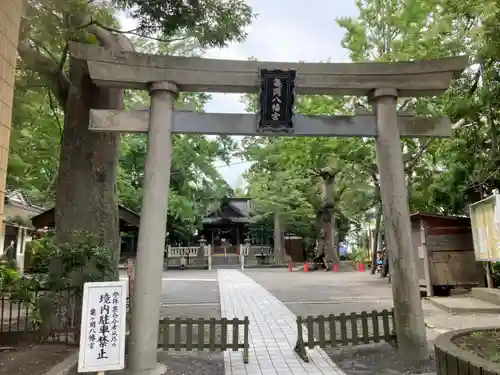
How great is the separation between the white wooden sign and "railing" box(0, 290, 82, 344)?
218 cm

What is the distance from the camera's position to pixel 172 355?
6.62 meters

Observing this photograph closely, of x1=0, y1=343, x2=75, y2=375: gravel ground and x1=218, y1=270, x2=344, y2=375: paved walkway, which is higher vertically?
x1=0, y1=343, x2=75, y2=375: gravel ground

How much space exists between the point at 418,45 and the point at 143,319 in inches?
493

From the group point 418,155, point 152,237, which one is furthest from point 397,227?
point 418,155

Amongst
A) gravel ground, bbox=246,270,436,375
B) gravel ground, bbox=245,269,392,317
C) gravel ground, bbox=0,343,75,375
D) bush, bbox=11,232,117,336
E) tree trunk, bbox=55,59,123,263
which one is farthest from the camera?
gravel ground, bbox=245,269,392,317

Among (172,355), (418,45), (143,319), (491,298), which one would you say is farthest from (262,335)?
(418,45)

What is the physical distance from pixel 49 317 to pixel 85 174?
9.33ft

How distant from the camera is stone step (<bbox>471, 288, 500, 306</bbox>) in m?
10.4

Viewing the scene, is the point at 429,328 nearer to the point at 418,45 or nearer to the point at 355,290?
the point at 355,290

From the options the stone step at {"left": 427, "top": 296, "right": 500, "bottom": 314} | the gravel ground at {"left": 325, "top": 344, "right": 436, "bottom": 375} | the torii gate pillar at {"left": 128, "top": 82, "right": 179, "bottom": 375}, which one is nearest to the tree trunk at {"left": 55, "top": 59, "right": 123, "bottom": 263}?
the torii gate pillar at {"left": 128, "top": 82, "right": 179, "bottom": 375}

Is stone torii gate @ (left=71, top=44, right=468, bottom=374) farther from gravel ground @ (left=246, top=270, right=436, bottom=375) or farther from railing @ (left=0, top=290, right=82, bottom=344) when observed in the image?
railing @ (left=0, top=290, right=82, bottom=344)

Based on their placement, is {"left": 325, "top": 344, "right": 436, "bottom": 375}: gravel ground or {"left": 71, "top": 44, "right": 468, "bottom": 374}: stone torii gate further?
{"left": 71, "top": 44, "right": 468, "bottom": 374}: stone torii gate

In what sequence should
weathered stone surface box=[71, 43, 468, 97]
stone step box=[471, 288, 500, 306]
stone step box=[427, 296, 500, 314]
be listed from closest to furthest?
weathered stone surface box=[71, 43, 468, 97], stone step box=[427, 296, 500, 314], stone step box=[471, 288, 500, 306]

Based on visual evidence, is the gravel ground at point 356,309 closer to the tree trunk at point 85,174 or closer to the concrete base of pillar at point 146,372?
the concrete base of pillar at point 146,372
